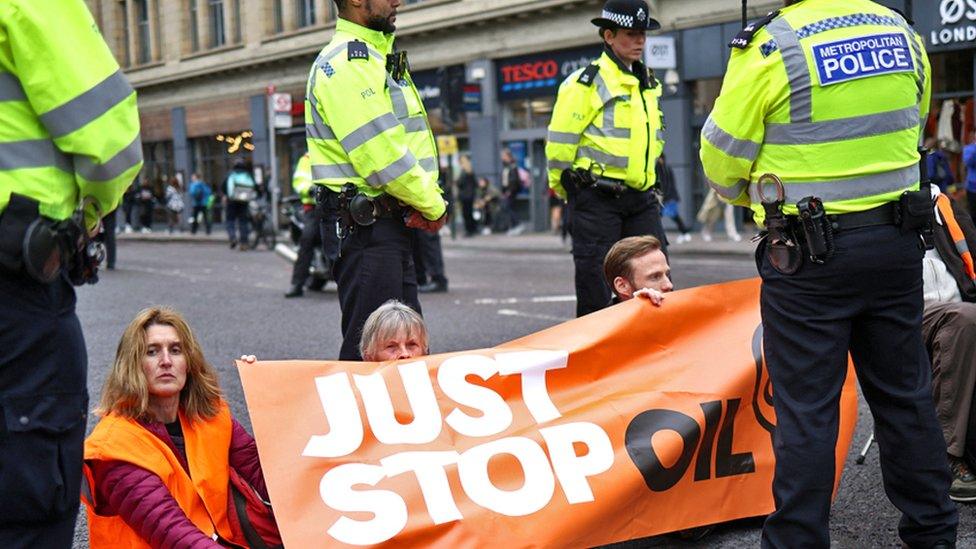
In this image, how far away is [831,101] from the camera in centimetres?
324

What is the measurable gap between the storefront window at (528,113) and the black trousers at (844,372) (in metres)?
22.4

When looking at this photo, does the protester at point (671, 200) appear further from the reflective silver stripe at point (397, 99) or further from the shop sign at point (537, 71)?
the shop sign at point (537, 71)

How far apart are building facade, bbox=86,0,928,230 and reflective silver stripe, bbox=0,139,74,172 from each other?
521 inches

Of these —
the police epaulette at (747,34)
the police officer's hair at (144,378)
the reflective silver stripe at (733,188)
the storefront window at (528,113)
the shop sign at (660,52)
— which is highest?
the shop sign at (660,52)

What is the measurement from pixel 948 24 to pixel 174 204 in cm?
2375

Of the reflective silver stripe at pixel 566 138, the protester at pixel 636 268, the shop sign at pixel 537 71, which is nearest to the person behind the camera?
the protester at pixel 636 268

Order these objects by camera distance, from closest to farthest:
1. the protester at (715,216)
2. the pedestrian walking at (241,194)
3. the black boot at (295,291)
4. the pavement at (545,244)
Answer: the black boot at (295,291) → the pavement at (545,244) → the protester at (715,216) → the pedestrian walking at (241,194)

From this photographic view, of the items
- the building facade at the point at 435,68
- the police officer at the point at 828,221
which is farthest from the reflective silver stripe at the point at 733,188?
the building facade at the point at 435,68

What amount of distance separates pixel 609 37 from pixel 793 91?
2.48 meters

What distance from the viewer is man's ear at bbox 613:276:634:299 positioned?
4586 mm

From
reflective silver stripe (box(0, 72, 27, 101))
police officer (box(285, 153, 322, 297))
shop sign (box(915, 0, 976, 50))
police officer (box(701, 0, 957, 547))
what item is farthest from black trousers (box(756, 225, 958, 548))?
shop sign (box(915, 0, 976, 50))

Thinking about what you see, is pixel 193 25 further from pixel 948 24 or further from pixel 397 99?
pixel 397 99

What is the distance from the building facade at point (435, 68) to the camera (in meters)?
22.7

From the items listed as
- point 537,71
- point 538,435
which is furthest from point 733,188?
point 537,71
